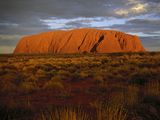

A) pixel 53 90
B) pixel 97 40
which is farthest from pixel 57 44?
pixel 53 90

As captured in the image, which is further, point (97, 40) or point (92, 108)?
point (97, 40)

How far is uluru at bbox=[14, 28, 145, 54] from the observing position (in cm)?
15662

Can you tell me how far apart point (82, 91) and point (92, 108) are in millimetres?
4073

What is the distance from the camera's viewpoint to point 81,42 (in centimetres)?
16500

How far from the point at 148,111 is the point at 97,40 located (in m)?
158

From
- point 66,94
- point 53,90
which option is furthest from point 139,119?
point 53,90

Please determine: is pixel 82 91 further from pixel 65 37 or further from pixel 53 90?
pixel 65 37

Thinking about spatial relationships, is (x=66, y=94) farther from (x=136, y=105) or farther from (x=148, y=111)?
(x=148, y=111)

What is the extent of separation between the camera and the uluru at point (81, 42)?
156625 mm

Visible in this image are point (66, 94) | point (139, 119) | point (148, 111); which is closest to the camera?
point (139, 119)

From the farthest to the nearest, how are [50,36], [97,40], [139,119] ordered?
[50,36]
[97,40]
[139,119]

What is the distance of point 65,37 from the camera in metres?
171

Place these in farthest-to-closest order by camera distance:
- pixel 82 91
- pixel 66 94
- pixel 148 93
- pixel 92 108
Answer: pixel 82 91 → pixel 66 94 → pixel 148 93 → pixel 92 108

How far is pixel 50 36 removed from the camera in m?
181
